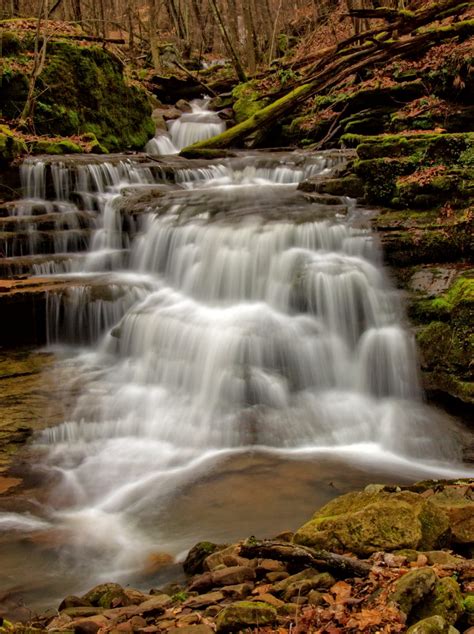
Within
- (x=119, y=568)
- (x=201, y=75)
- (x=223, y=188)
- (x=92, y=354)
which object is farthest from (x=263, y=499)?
(x=201, y=75)

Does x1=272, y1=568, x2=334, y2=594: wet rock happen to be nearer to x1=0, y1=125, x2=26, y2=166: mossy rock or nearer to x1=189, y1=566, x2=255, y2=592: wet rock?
x1=189, y1=566, x2=255, y2=592: wet rock

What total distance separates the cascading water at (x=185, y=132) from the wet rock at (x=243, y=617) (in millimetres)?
16958

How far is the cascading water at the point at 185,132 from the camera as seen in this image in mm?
18459

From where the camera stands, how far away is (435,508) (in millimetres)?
3555

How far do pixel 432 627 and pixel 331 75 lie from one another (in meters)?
16.4

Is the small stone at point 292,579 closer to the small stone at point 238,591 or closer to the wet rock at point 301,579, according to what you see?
the wet rock at point 301,579

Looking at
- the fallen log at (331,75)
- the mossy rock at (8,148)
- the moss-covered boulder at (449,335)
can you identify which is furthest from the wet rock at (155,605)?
the fallen log at (331,75)

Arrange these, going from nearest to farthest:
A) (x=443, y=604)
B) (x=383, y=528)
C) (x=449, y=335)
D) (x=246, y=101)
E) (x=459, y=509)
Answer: (x=443, y=604), (x=383, y=528), (x=459, y=509), (x=449, y=335), (x=246, y=101)

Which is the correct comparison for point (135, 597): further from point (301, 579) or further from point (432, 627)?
point (432, 627)

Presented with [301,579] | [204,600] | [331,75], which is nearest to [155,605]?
[204,600]

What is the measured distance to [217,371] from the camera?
7.50m

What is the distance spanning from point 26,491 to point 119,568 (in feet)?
5.94

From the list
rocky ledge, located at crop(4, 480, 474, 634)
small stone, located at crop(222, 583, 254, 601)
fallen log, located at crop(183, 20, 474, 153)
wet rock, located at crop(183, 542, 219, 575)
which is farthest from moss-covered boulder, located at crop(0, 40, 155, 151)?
small stone, located at crop(222, 583, 254, 601)

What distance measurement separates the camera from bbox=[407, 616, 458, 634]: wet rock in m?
2.34
